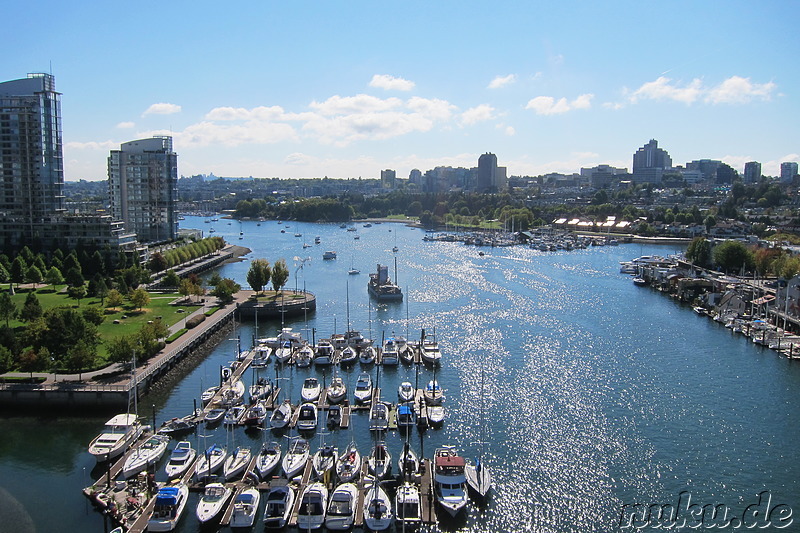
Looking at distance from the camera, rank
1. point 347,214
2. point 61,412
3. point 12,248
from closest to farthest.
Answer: point 61,412 → point 12,248 → point 347,214

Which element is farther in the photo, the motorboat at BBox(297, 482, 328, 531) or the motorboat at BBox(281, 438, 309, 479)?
the motorboat at BBox(281, 438, 309, 479)

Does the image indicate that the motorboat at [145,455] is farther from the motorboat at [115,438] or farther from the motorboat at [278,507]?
the motorboat at [278,507]

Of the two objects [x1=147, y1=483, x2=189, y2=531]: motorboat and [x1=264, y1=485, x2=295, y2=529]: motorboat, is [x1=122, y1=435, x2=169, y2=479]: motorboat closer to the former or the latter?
[x1=147, y1=483, x2=189, y2=531]: motorboat

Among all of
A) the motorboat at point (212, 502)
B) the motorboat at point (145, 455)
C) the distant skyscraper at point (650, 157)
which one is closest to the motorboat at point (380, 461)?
the motorboat at point (212, 502)

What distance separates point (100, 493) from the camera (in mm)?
16031

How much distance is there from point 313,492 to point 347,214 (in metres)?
110

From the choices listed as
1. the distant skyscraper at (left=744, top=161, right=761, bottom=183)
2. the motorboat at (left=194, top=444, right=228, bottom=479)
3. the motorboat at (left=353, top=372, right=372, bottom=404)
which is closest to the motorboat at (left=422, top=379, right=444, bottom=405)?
the motorboat at (left=353, top=372, right=372, bottom=404)

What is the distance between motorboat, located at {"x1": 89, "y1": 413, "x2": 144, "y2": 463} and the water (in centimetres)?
50

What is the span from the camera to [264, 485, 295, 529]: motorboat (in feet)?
49.0

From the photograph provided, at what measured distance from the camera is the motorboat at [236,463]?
672 inches

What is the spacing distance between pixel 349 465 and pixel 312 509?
2052mm

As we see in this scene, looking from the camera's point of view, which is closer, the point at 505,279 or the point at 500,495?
the point at 500,495

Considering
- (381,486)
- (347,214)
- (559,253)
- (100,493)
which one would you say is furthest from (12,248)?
(347,214)

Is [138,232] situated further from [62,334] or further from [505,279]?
[62,334]
